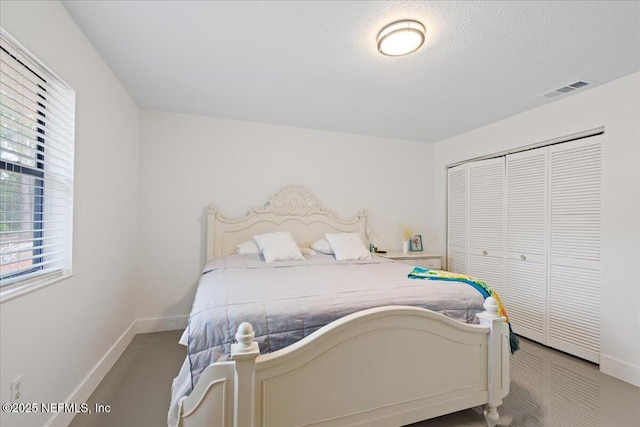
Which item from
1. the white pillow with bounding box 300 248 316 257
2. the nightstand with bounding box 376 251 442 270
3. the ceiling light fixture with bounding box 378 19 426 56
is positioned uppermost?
the ceiling light fixture with bounding box 378 19 426 56

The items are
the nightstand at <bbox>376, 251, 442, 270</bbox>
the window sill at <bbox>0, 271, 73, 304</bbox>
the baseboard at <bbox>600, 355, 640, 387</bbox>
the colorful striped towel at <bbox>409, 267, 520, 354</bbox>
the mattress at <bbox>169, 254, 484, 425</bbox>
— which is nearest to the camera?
the window sill at <bbox>0, 271, 73, 304</bbox>

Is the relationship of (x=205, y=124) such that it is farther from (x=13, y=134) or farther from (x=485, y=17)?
(x=485, y=17)

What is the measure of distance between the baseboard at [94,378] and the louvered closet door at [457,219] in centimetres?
385

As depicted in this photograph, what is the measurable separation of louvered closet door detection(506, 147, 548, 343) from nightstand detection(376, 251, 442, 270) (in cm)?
82

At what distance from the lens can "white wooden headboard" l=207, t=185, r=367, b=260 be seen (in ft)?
10.5

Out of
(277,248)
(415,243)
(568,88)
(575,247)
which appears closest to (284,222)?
(277,248)

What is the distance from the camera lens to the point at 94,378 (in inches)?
78.7

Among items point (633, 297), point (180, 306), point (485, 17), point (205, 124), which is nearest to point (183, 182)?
point (205, 124)

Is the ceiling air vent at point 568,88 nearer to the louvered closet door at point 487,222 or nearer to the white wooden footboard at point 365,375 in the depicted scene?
the louvered closet door at point 487,222

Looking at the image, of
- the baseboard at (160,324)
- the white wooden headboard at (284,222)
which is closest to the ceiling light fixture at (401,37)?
the white wooden headboard at (284,222)

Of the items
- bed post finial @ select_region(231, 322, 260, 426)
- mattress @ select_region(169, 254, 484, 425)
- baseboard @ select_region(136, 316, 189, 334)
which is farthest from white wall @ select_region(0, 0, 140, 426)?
bed post finial @ select_region(231, 322, 260, 426)

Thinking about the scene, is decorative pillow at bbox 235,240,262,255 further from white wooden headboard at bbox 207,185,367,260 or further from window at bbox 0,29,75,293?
window at bbox 0,29,75,293

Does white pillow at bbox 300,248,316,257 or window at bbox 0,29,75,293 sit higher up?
window at bbox 0,29,75,293

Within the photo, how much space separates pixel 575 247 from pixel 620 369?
0.97 meters
